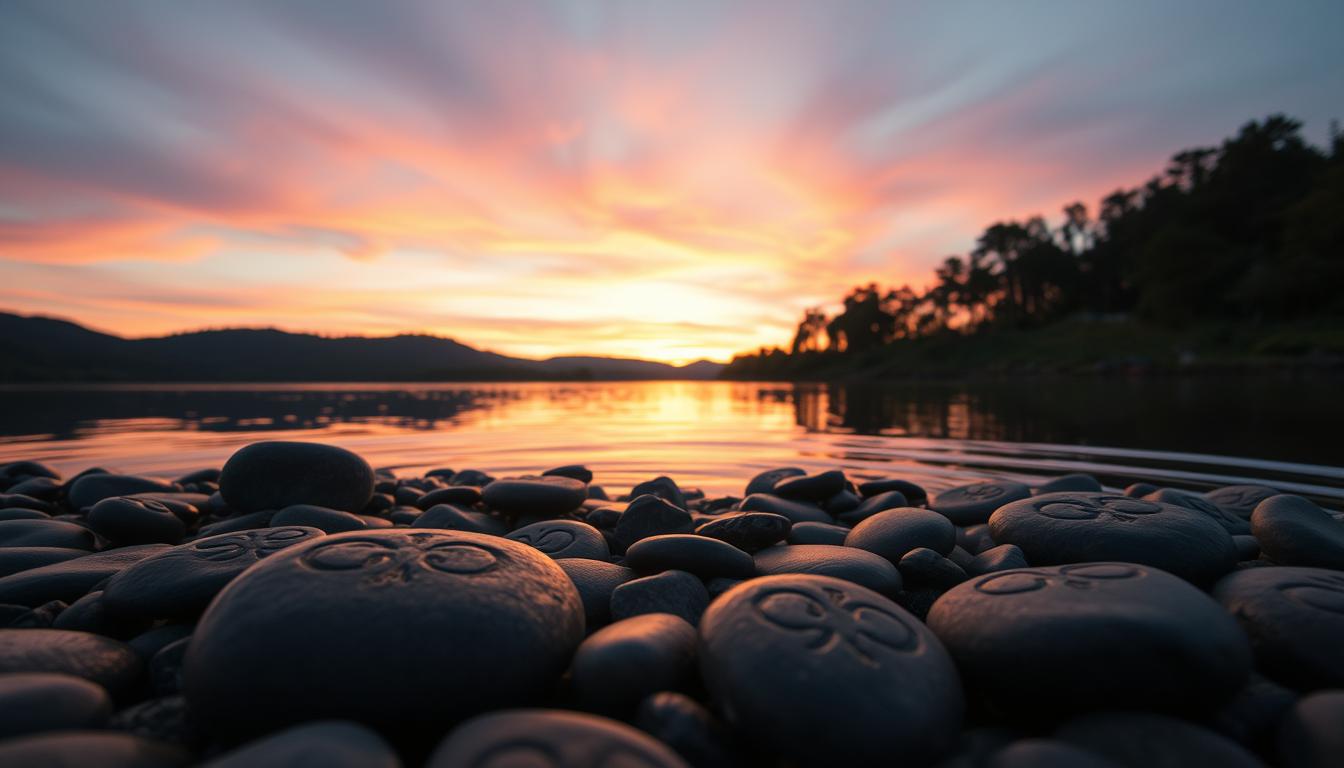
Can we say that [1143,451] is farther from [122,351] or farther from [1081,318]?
[122,351]

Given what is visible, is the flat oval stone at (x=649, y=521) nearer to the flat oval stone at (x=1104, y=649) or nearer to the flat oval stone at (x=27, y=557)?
the flat oval stone at (x=1104, y=649)

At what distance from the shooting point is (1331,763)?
55.7 inches

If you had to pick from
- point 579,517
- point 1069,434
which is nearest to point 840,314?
point 1069,434

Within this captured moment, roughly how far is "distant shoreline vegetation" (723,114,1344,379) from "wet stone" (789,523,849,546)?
2013 inches

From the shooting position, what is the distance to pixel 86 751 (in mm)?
1302

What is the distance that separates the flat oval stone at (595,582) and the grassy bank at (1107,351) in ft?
164

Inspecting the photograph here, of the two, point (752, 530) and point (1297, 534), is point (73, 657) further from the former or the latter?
point (1297, 534)

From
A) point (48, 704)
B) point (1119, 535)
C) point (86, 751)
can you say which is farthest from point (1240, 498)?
point (48, 704)

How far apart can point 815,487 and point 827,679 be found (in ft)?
10.5

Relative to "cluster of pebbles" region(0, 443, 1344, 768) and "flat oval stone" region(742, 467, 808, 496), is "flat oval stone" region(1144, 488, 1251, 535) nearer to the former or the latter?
"cluster of pebbles" region(0, 443, 1344, 768)

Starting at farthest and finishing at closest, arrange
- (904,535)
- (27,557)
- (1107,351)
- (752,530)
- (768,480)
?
(1107,351) < (768,480) < (752,530) < (904,535) < (27,557)

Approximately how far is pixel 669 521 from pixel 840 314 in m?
106

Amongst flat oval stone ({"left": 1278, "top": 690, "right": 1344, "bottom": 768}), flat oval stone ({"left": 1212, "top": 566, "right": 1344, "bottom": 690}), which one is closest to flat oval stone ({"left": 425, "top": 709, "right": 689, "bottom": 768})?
flat oval stone ({"left": 1278, "top": 690, "right": 1344, "bottom": 768})

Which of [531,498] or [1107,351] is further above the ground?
[1107,351]
